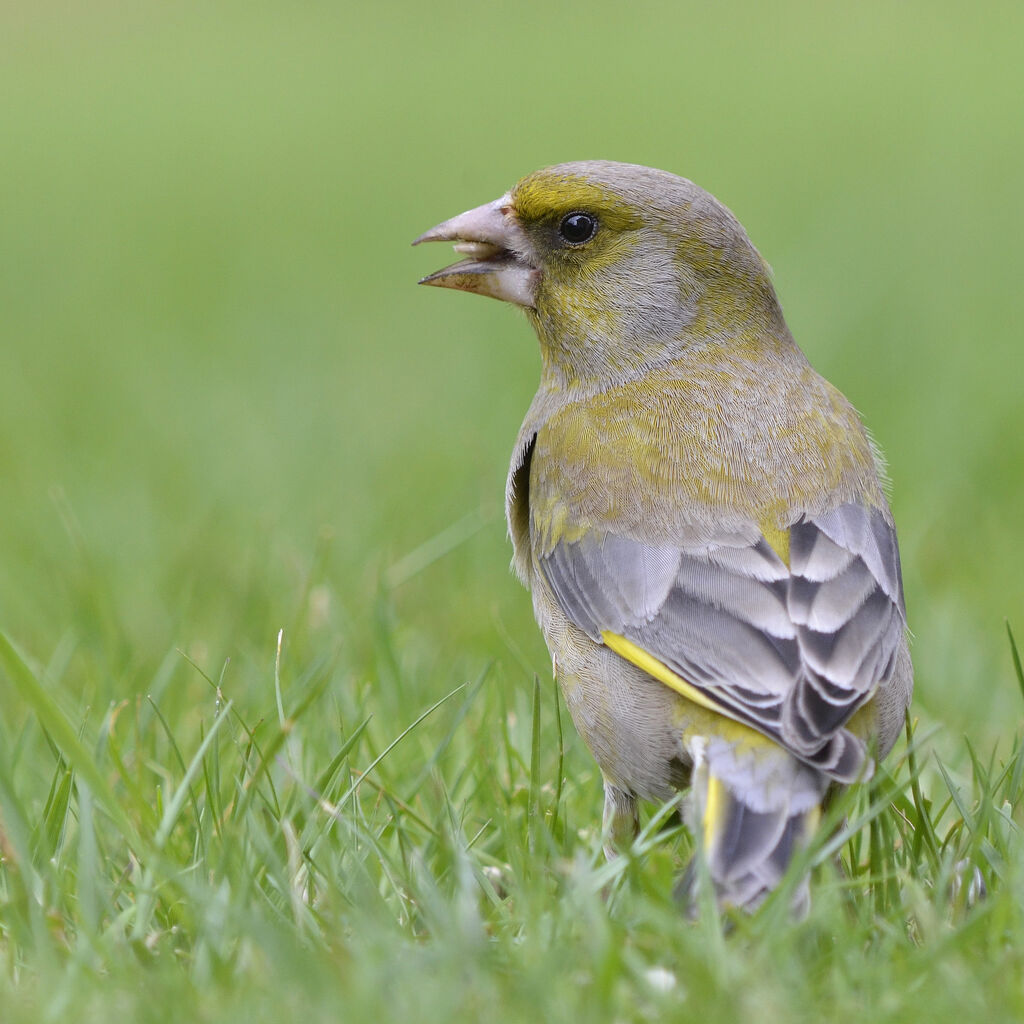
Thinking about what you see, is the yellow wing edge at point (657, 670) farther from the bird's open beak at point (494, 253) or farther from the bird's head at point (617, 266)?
the bird's open beak at point (494, 253)

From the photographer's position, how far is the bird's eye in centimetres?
442

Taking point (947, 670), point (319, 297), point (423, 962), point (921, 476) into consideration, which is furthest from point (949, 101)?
point (423, 962)

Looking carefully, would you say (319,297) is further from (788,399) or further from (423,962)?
(423,962)

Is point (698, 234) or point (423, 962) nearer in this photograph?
point (423, 962)

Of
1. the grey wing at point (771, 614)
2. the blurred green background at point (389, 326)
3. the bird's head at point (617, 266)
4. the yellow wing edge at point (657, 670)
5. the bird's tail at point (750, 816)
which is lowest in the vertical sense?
the blurred green background at point (389, 326)

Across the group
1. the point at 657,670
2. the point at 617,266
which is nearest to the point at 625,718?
the point at 657,670

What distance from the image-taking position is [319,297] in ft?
34.3

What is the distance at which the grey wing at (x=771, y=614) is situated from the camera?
10.7 feet

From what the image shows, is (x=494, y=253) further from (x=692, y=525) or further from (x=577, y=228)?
(x=692, y=525)

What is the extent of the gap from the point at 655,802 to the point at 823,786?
0.62 metres

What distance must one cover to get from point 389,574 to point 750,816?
8.35ft

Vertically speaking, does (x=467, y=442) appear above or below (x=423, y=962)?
below

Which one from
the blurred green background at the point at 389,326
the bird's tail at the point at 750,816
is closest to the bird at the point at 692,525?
the bird's tail at the point at 750,816

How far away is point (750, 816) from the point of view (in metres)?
3.18
